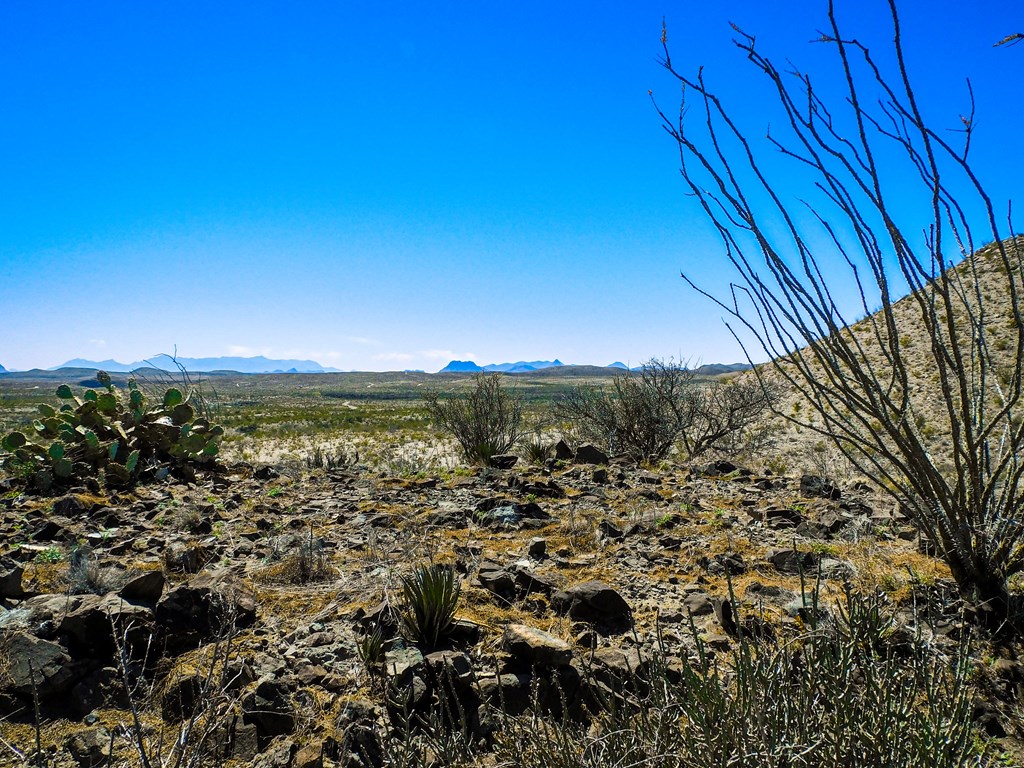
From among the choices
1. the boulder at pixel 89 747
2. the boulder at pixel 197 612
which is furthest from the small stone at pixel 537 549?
the boulder at pixel 89 747

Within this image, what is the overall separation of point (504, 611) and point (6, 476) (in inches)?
317

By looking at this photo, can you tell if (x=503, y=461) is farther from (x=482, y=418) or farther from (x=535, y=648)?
(x=535, y=648)

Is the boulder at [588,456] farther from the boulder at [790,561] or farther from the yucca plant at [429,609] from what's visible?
the yucca plant at [429,609]

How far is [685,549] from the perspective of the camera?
5.22 metres

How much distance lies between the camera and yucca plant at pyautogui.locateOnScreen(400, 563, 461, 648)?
11.3 ft

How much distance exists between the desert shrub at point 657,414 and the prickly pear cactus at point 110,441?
22.7 ft

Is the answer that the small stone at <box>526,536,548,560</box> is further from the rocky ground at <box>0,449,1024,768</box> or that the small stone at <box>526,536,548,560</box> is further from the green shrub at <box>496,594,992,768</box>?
the green shrub at <box>496,594,992,768</box>

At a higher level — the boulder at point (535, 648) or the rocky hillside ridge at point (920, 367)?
the rocky hillside ridge at point (920, 367)

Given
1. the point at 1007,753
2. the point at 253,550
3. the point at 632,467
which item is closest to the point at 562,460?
the point at 632,467

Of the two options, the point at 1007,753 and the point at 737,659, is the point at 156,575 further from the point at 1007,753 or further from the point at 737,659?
the point at 1007,753

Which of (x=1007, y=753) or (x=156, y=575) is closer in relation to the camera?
(x=1007, y=753)

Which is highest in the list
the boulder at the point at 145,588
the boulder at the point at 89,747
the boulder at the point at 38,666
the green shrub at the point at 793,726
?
the green shrub at the point at 793,726

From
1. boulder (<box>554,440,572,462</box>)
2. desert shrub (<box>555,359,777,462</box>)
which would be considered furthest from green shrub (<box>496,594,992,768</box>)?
desert shrub (<box>555,359,777,462</box>)

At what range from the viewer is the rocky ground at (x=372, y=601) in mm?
2740
